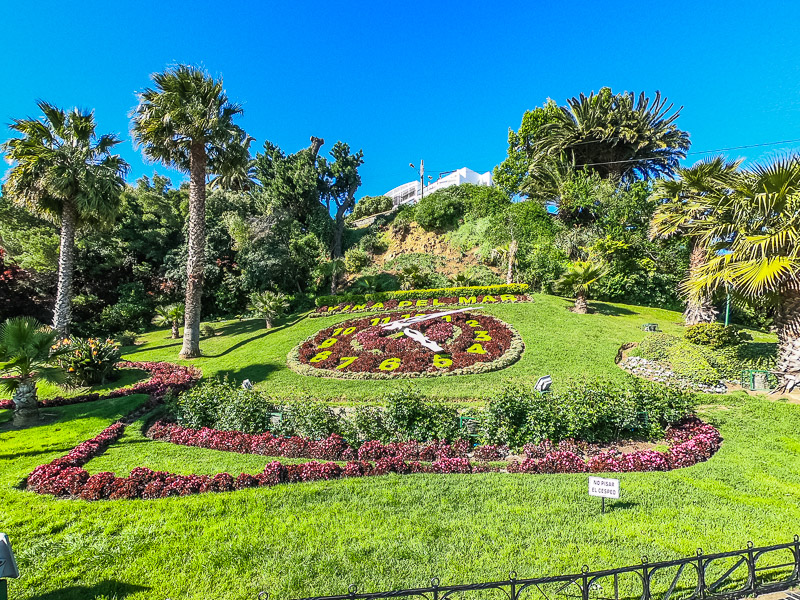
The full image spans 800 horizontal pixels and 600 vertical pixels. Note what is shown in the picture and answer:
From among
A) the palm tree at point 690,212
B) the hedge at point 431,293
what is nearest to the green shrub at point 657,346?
the palm tree at point 690,212

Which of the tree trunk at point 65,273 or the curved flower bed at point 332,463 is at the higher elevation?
the tree trunk at point 65,273

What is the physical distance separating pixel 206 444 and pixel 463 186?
30518 mm

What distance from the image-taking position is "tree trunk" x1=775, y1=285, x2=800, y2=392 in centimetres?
959

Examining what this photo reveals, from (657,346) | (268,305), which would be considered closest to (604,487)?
(657,346)

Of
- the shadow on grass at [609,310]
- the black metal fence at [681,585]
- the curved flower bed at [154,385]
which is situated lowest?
the curved flower bed at [154,385]

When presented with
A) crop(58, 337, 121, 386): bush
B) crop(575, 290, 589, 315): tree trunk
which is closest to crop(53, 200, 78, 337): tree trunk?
crop(58, 337, 121, 386): bush

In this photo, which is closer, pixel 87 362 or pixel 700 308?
pixel 87 362

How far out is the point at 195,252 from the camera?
1688 centimetres

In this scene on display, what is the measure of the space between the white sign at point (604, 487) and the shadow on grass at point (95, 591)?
469cm

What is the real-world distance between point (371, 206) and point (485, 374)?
3314 centimetres

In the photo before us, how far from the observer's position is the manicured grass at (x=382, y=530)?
150 inches

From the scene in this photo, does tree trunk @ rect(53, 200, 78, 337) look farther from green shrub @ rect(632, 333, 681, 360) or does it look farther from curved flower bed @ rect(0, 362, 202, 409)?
green shrub @ rect(632, 333, 681, 360)

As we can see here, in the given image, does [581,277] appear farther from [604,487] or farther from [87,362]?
[87,362]

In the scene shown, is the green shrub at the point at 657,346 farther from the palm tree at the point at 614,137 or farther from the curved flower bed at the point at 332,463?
the palm tree at the point at 614,137
